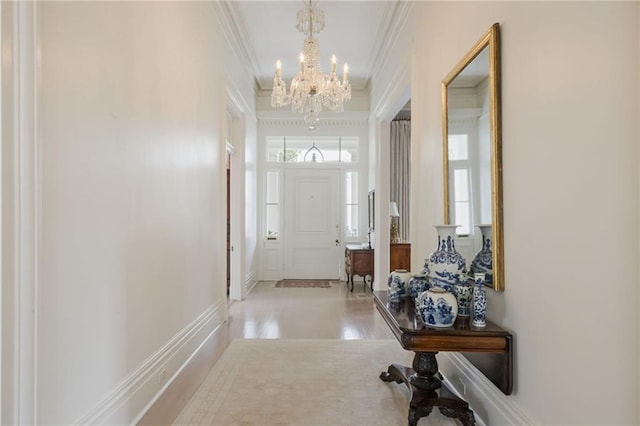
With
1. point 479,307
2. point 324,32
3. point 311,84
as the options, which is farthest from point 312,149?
point 479,307

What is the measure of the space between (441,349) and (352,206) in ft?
17.7

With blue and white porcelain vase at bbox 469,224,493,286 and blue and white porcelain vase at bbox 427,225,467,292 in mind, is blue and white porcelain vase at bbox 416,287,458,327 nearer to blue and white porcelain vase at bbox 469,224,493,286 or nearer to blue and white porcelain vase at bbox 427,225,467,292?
blue and white porcelain vase at bbox 427,225,467,292

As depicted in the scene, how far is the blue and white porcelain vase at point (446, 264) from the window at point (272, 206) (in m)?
5.16

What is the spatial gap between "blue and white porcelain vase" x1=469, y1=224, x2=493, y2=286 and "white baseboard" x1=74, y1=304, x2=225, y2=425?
2.04 metres

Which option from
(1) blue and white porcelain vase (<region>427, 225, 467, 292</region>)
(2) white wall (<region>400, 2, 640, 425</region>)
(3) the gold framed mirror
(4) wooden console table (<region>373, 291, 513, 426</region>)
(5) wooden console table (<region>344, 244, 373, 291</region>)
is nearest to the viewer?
(2) white wall (<region>400, 2, 640, 425</region>)

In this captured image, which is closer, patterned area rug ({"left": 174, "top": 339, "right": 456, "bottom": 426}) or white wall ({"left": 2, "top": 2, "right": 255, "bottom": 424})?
white wall ({"left": 2, "top": 2, "right": 255, "bottom": 424})

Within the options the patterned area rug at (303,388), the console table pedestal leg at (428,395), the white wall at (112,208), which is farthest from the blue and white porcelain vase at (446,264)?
the white wall at (112,208)

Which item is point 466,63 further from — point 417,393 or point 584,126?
point 417,393

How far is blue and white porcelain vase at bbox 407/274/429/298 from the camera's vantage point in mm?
2281

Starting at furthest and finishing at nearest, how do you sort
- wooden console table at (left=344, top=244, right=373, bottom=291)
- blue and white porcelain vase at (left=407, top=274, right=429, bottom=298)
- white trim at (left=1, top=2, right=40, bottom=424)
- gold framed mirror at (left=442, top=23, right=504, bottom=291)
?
wooden console table at (left=344, top=244, right=373, bottom=291), blue and white porcelain vase at (left=407, top=274, right=429, bottom=298), gold framed mirror at (left=442, top=23, right=504, bottom=291), white trim at (left=1, top=2, right=40, bottom=424)

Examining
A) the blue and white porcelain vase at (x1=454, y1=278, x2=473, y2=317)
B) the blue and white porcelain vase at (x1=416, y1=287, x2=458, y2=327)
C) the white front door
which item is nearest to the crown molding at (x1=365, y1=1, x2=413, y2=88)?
the white front door

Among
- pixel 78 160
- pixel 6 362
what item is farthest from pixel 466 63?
pixel 6 362

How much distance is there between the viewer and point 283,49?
513 cm

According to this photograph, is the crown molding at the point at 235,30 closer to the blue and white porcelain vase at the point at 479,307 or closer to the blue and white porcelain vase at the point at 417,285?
the blue and white porcelain vase at the point at 417,285
